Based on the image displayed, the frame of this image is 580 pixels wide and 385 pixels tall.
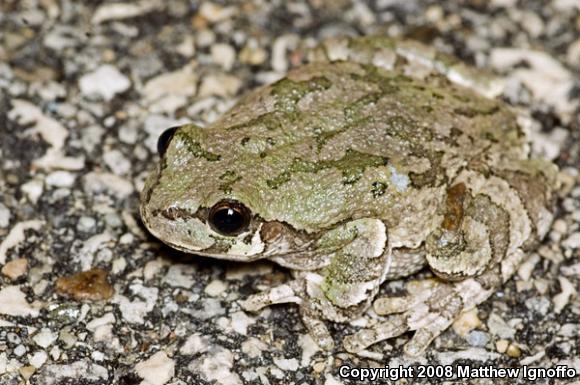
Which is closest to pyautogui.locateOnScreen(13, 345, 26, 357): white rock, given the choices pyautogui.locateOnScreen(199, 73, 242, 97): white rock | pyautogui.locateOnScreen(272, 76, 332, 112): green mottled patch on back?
pyautogui.locateOnScreen(272, 76, 332, 112): green mottled patch on back

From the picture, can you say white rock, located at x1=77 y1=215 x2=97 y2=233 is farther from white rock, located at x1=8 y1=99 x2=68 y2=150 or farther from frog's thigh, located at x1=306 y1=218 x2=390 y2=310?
frog's thigh, located at x1=306 y1=218 x2=390 y2=310

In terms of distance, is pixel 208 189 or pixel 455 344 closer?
pixel 208 189

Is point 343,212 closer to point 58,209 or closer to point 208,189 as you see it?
point 208,189

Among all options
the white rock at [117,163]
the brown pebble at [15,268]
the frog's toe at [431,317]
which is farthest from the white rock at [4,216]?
the frog's toe at [431,317]

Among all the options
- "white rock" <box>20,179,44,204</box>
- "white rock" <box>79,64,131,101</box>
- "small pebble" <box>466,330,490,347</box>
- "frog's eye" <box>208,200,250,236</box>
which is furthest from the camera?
"white rock" <box>79,64,131,101</box>

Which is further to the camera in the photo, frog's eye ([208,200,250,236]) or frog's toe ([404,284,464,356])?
frog's toe ([404,284,464,356])

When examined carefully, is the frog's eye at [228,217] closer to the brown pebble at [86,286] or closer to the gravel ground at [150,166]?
the gravel ground at [150,166]

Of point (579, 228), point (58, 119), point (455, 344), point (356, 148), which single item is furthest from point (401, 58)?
point (58, 119)

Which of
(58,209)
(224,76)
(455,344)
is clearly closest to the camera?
(455,344)
